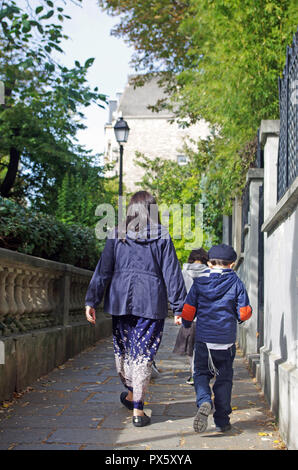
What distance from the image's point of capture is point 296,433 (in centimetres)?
393

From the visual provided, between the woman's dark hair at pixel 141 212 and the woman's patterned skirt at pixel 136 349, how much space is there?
2.70ft

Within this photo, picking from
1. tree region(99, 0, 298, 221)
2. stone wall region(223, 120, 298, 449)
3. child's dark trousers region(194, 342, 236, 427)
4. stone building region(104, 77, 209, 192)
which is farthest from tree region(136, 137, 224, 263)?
stone building region(104, 77, 209, 192)

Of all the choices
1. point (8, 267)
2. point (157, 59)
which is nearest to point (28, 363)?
point (8, 267)

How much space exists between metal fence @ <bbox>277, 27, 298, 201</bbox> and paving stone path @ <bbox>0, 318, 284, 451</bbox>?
2.12 metres

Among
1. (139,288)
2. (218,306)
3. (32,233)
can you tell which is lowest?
(218,306)

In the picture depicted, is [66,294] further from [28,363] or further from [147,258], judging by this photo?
[147,258]

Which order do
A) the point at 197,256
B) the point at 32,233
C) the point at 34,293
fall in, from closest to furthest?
the point at 197,256 → the point at 34,293 → the point at 32,233

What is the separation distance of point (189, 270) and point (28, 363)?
2184 mm

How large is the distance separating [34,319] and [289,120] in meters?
3.94

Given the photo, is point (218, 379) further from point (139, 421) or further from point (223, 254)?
point (223, 254)

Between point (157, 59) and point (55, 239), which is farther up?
point (157, 59)

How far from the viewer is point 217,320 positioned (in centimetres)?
504

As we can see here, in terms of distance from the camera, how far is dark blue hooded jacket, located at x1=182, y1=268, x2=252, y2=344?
5.01 m

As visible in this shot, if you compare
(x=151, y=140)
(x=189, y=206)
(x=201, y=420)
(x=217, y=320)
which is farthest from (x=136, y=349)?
(x=151, y=140)
